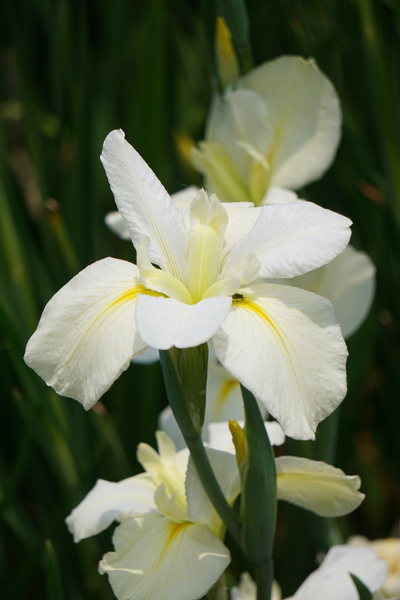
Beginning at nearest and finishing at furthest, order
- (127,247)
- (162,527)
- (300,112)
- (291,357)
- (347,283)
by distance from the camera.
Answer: (291,357)
(162,527)
(347,283)
(300,112)
(127,247)

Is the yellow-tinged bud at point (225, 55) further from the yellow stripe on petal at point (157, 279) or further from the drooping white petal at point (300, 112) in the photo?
the yellow stripe on petal at point (157, 279)

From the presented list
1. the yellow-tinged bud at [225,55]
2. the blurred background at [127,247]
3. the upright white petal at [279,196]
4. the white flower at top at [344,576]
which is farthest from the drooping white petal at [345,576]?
the yellow-tinged bud at [225,55]

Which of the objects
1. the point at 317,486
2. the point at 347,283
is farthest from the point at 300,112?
the point at 317,486

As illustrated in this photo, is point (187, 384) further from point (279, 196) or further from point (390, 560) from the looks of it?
point (390, 560)

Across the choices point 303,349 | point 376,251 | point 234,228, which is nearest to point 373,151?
point 376,251

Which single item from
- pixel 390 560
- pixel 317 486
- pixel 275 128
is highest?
pixel 275 128
